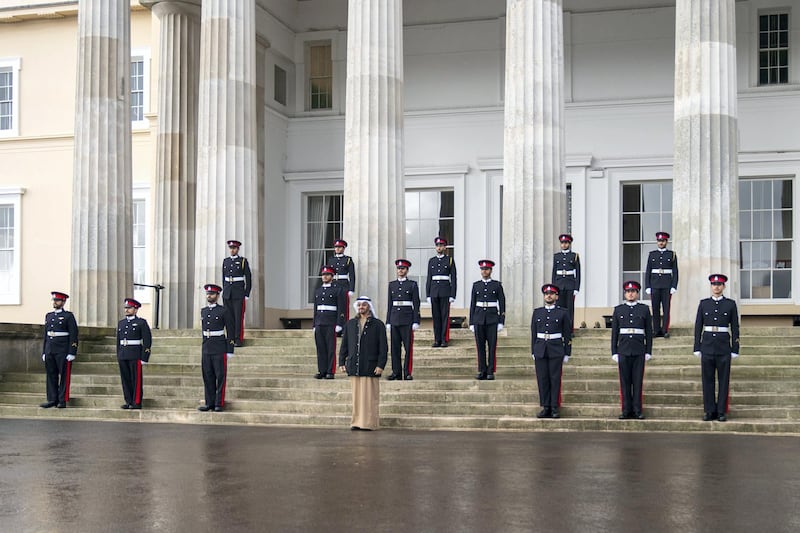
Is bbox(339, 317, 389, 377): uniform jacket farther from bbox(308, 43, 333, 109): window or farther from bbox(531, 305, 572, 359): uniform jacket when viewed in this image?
bbox(308, 43, 333, 109): window

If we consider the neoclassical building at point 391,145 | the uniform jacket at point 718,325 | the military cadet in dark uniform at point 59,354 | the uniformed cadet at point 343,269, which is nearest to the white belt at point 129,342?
the military cadet in dark uniform at point 59,354

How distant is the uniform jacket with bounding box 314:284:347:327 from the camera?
20.0 metres

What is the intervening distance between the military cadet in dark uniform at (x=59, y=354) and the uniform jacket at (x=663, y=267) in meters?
10.0

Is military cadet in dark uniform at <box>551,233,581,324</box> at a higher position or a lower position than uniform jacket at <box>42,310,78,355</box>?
higher

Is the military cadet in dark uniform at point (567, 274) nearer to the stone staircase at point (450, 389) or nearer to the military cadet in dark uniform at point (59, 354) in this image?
the stone staircase at point (450, 389)

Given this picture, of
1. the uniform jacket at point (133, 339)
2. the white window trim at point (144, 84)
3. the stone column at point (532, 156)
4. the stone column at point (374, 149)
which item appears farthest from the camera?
the white window trim at point (144, 84)

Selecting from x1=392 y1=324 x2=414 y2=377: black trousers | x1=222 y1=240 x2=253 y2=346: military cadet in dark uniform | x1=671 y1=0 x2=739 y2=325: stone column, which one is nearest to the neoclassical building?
x1=671 y1=0 x2=739 y2=325: stone column

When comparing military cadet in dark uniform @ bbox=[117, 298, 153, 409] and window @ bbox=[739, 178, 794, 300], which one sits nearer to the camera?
military cadet in dark uniform @ bbox=[117, 298, 153, 409]

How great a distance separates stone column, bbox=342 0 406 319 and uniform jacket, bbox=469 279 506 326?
309 cm

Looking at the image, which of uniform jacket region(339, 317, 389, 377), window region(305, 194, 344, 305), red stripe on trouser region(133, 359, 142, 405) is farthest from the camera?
window region(305, 194, 344, 305)

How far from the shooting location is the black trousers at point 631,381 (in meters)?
16.8

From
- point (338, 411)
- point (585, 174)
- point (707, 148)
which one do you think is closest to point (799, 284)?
point (585, 174)

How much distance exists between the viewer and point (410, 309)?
19.5 m

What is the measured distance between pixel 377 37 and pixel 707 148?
6.50 m
